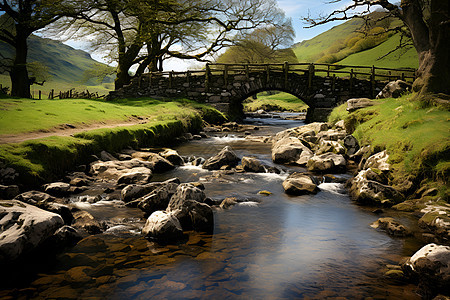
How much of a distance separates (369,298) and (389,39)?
62.1 meters

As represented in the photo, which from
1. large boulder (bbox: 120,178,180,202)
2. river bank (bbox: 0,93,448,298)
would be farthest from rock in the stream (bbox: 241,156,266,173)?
large boulder (bbox: 120,178,180,202)

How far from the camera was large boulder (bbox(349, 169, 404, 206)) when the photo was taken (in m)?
6.73

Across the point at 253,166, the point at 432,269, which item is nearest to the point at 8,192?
the point at 253,166

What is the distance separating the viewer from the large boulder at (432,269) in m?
3.45

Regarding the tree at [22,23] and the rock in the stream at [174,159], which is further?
the tree at [22,23]

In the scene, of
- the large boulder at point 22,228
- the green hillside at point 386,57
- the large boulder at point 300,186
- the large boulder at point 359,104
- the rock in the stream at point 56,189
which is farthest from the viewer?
the green hillside at point 386,57

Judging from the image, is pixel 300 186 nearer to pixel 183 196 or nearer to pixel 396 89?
pixel 183 196

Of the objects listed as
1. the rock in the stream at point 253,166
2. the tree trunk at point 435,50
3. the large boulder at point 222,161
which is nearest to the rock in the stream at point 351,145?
the tree trunk at point 435,50

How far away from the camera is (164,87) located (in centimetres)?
2798

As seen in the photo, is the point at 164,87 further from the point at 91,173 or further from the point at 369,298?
the point at 369,298

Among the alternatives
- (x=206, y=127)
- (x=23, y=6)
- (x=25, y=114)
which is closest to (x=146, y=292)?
(x=25, y=114)

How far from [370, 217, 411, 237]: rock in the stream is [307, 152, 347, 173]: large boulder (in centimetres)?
408

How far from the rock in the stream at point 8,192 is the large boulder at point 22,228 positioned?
1688mm

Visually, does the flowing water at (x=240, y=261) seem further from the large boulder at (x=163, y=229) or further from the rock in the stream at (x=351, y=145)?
the rock in the stream at (x=351, y=145)
